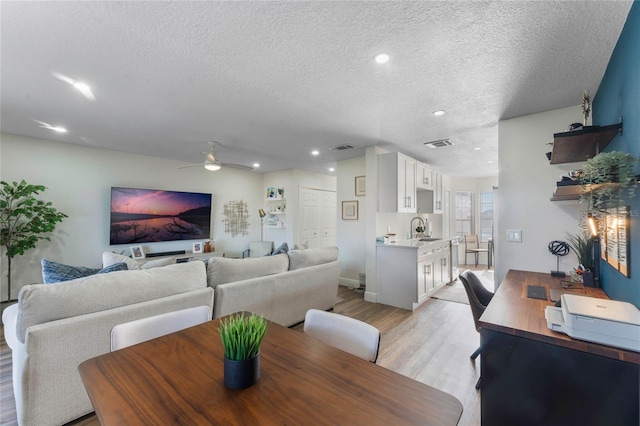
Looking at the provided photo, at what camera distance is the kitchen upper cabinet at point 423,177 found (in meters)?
4.85

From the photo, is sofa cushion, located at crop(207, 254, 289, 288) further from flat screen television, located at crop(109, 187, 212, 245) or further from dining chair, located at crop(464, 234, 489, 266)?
dining chair, located at crop(464, 234, 489, 266)

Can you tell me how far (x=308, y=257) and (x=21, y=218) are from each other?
414 centimetres

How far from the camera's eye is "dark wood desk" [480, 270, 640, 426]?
1.18 metres

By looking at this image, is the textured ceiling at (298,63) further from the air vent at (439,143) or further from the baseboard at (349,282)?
the baseboard at (349,282)

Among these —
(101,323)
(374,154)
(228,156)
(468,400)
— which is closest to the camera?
(101,323)

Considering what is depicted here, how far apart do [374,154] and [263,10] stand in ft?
10.1

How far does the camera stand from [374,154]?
14.1 ft

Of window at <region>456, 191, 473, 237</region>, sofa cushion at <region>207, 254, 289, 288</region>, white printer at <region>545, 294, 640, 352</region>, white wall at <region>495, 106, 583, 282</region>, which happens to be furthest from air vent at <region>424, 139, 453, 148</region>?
window at <region>456, 191, 473, 237</region>

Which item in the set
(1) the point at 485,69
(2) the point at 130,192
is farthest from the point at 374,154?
(2) the point at 130,192

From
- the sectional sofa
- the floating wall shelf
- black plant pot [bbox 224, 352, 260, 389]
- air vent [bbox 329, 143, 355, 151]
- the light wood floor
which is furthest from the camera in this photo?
air vent [bbox 329, 143, 355, 151]

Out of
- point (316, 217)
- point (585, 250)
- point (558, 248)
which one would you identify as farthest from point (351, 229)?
point (585, 250)

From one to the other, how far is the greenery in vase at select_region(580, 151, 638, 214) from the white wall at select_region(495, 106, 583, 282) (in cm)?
Answer: 120

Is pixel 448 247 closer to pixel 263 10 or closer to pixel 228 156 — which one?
pixel 228 156

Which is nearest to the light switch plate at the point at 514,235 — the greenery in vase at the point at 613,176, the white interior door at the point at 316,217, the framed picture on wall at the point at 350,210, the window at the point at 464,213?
the greenery in vase at the point at 613,176
